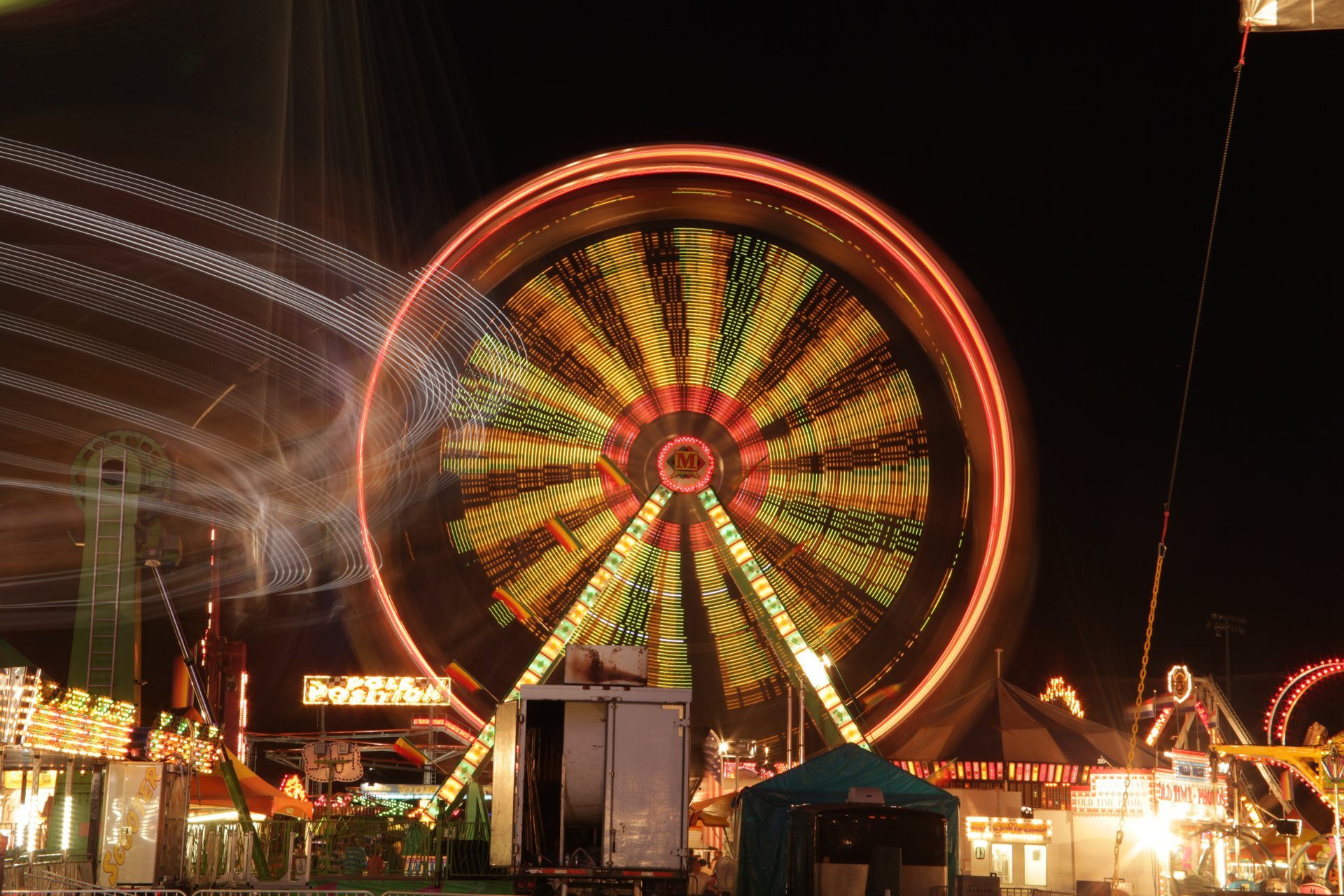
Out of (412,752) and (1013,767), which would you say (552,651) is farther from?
(412,752)

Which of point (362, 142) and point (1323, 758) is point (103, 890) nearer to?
point (1323, 758)

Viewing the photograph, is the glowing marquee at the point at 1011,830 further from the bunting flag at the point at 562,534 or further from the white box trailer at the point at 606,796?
the white box trailer at the point at 606,796

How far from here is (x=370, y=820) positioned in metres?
25.3

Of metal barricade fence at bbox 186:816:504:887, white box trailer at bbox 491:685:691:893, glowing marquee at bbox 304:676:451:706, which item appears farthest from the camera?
glowing marquee at bbox 304:676:451:706

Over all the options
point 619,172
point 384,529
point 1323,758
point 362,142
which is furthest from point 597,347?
point 1323,758

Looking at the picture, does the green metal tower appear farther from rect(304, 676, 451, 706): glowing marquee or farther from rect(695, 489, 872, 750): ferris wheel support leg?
rect(304, 676, 451, 706): glowing marquee

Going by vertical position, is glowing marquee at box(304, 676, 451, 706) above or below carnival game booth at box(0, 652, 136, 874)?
above

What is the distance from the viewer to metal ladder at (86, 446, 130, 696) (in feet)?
89.0

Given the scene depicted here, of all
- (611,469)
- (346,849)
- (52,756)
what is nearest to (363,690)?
(346,849)

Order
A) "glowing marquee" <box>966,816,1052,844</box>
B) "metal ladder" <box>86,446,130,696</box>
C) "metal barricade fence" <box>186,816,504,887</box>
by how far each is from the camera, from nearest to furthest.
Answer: "metal barricade fence" <box>186,816,504,887</box> → "glowing marquee" <box>966,816,1052,844</box> → "metal ladder" <box>86,446,130,696</box>

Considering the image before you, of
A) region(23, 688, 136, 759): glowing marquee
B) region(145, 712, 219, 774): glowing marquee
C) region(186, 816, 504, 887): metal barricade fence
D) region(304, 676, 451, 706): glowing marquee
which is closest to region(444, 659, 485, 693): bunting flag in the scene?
region(186, 816, 504, 887): metal barricade fence

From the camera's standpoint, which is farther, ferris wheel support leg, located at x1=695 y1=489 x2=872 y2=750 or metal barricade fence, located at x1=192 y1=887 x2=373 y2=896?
ferris wheel support leg, located at x1=695 y1=489 x2=872 y2=750

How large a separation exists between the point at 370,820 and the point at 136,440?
30.5 ft

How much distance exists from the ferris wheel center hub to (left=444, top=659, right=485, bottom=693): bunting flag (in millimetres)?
4318
